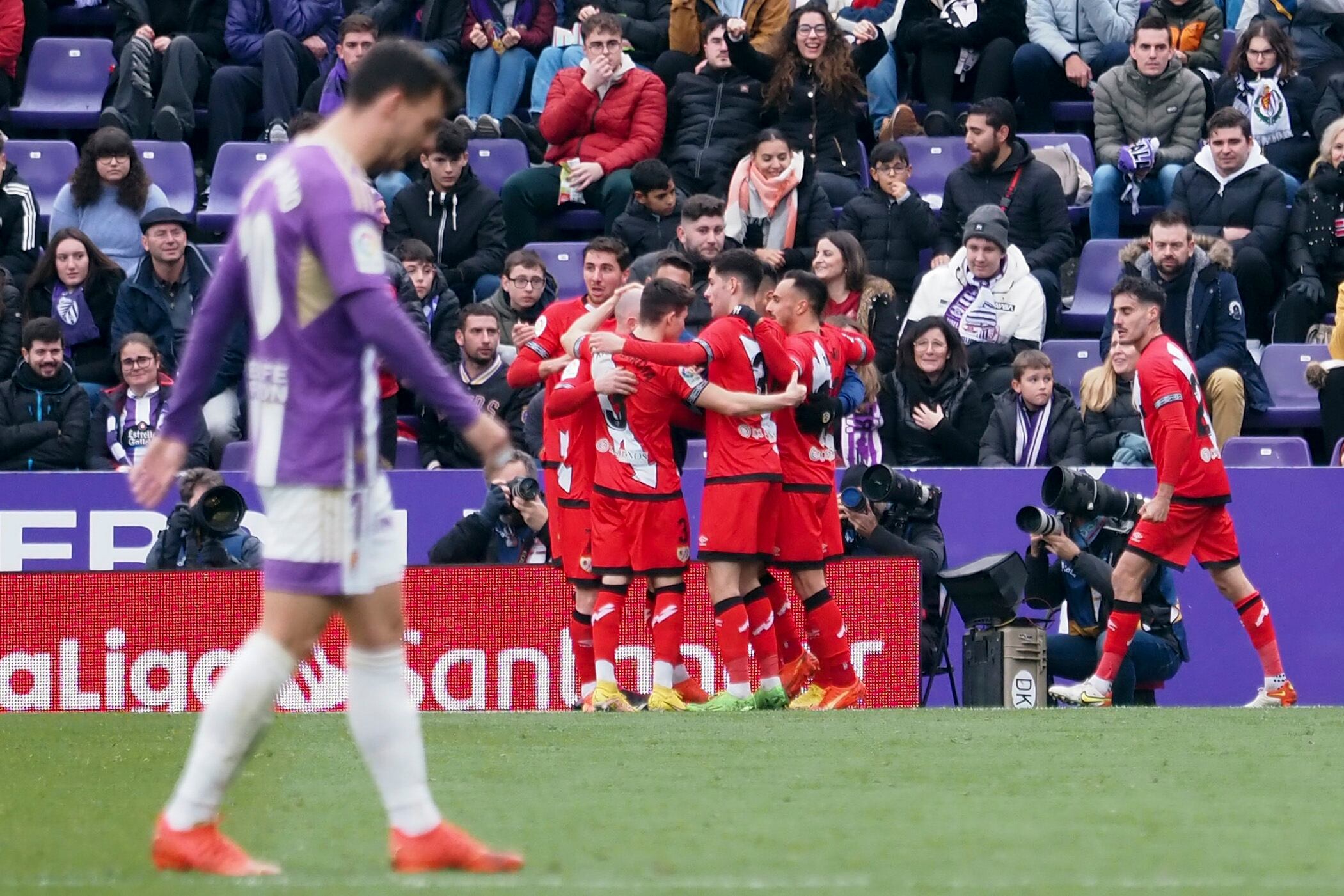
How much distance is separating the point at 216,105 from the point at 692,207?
18.1 feet

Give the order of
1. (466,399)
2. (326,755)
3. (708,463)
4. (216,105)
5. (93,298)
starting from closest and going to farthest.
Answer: (466,399), (326,755), (708,463), (93,298), (216,105)

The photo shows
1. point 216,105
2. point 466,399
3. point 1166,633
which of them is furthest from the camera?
point 216,105

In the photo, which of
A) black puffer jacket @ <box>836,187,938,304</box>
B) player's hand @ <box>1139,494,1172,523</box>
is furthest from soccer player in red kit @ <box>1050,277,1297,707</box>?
black puffer jacket @ <box>836,187,938,304</box>

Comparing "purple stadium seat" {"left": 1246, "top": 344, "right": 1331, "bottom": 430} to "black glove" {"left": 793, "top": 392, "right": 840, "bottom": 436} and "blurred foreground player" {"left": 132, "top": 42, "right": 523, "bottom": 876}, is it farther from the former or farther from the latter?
"blurred foreground player" {"left": 132, "top": 42, "right": 523, "bottom": 876}

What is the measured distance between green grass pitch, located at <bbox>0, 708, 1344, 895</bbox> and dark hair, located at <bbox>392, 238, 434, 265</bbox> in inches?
180

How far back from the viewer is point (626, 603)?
37.5 ft

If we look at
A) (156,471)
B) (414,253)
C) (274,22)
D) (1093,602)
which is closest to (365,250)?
(156,471)

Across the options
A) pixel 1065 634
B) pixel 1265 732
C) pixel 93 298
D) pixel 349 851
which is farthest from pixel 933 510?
pixel 349 851

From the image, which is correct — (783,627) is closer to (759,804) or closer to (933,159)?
(759,804)

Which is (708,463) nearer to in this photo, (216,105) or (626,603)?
(626,603)

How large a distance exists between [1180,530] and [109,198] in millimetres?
7976

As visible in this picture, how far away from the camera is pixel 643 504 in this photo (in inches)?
399

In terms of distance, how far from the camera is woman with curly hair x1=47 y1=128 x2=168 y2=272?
14.2 metres

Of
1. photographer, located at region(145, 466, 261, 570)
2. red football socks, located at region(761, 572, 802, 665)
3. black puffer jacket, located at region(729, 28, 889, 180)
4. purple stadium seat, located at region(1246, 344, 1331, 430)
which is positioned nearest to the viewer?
red football socks, located at region(761, 572, 802, 665)
